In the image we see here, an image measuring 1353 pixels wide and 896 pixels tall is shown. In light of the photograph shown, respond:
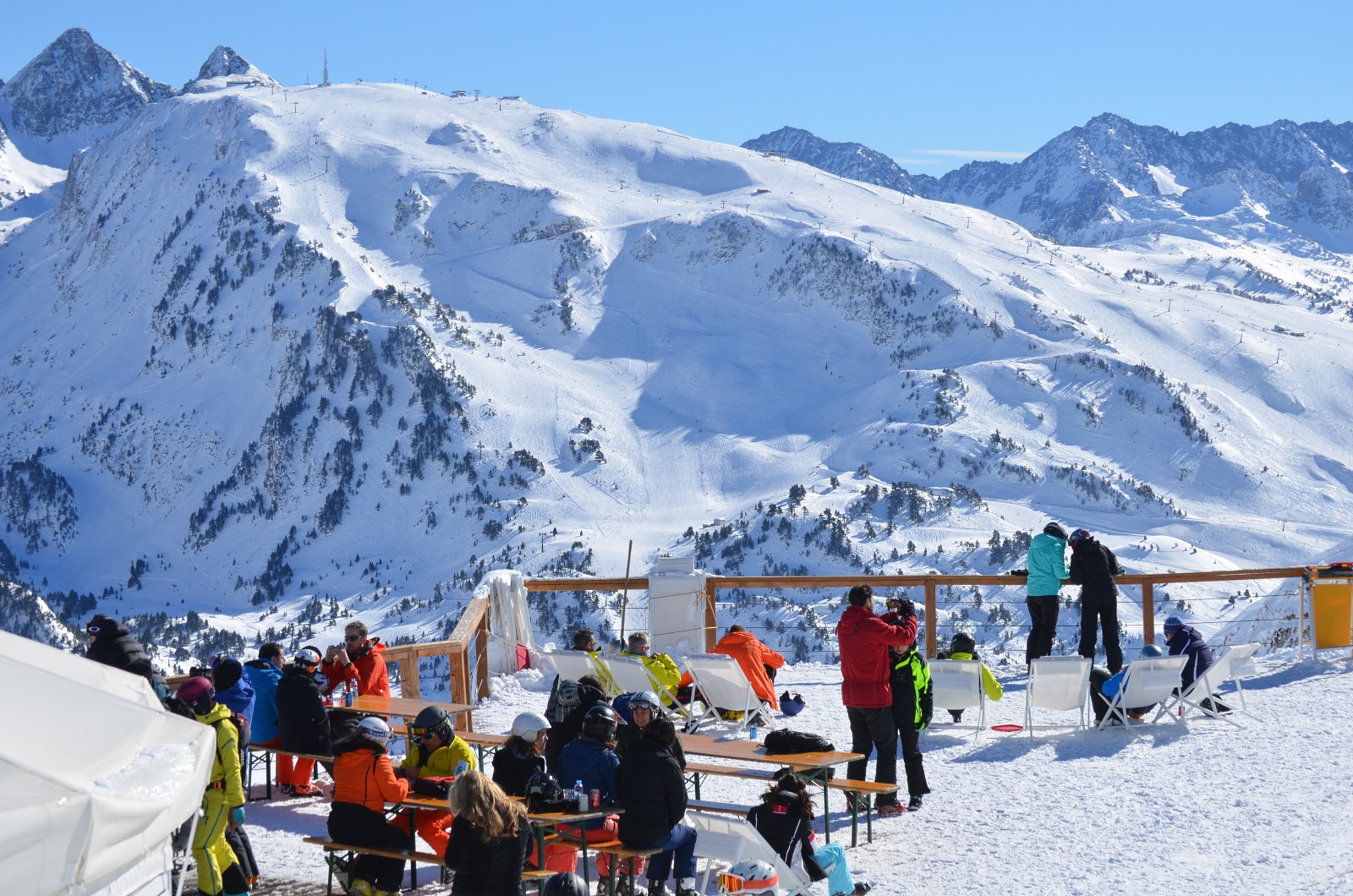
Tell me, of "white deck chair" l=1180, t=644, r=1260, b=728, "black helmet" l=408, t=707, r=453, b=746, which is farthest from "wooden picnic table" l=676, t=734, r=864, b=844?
"white deck chair" l=1180, t=644, r=1260, b=728

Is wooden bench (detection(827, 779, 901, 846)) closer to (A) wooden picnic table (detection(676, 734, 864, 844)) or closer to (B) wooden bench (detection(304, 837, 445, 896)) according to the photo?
(A) wooden picnic table (detection(676, 734, 864, 844))

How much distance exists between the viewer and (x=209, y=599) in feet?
439

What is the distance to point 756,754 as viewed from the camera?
7.78m

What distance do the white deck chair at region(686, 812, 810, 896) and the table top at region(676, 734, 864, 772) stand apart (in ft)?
2.97

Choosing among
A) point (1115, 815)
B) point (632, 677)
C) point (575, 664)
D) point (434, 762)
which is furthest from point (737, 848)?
point (575, 664)

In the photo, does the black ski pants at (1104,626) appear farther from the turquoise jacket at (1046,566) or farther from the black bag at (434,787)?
the black bag at (434,787)

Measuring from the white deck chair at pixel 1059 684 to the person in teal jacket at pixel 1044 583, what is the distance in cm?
231

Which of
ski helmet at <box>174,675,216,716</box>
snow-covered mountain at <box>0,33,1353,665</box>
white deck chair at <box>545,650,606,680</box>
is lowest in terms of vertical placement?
white deck chair at <box>545,650,606,680</box>

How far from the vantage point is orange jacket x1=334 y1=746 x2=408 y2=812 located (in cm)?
640

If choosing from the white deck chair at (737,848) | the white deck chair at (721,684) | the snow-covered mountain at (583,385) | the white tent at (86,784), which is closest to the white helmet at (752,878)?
the white deck chair at (737,848)

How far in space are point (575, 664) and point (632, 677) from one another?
605 millimetres

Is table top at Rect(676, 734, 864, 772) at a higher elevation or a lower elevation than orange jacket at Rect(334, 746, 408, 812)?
lower

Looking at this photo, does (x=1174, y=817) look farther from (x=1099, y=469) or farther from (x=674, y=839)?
(x=1099, y=469)

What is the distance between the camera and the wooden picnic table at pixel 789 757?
24.4 feet
